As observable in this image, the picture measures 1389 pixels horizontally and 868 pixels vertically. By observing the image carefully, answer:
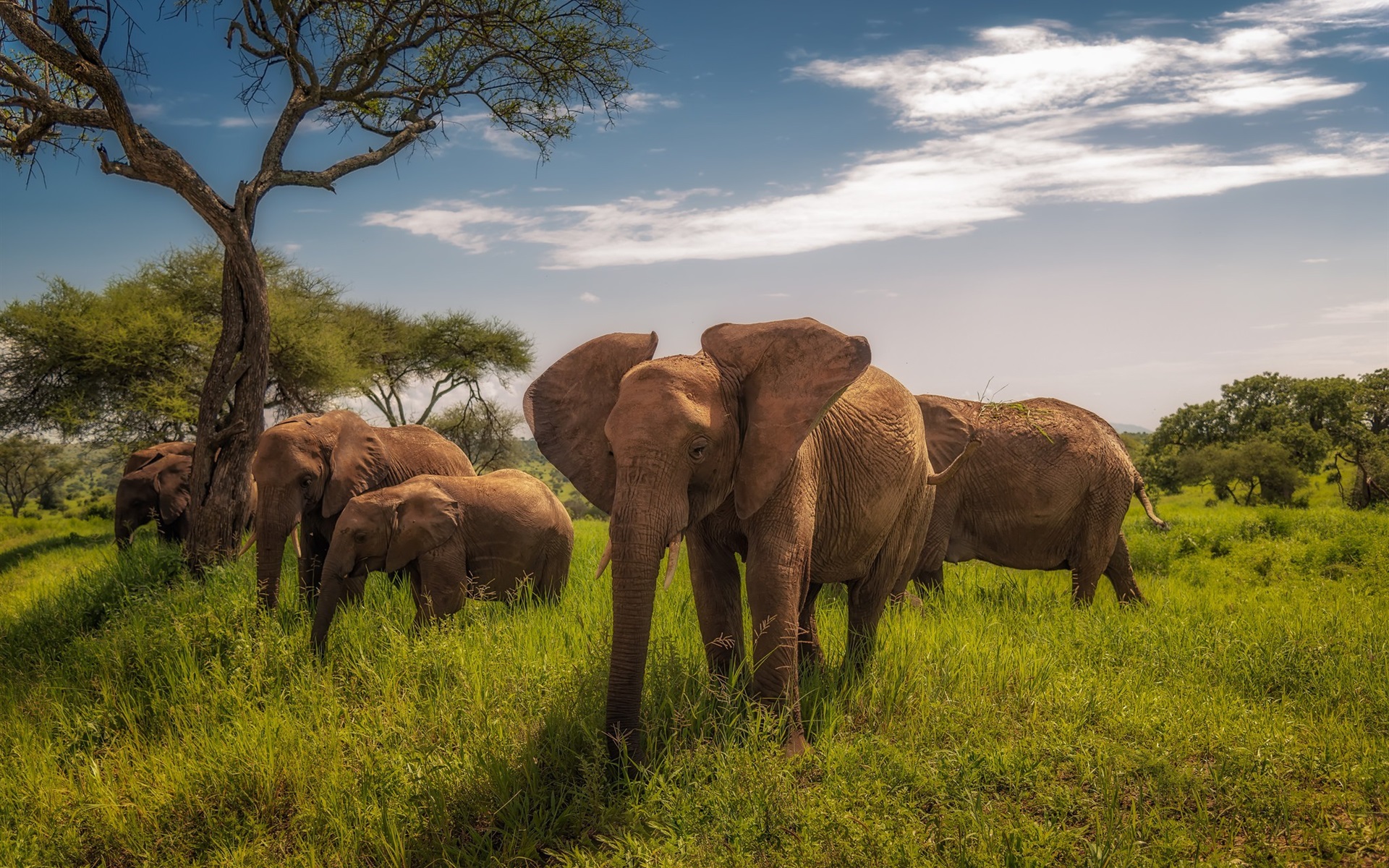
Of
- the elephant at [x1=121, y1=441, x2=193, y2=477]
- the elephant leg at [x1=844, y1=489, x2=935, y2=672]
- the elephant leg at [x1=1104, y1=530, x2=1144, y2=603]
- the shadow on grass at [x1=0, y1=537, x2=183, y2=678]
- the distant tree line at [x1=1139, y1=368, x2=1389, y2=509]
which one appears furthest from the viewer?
the distant tree line at [x1=1139, y1=368, x2=1389, y2=509]

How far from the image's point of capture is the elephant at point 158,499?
14773 millimetres

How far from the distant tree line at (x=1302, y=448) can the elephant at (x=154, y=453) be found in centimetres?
3146

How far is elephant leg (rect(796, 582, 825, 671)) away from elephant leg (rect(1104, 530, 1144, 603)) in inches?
218

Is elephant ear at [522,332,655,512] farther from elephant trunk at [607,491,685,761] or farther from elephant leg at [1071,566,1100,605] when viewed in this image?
elephant leg at [1071,566,1100,605]

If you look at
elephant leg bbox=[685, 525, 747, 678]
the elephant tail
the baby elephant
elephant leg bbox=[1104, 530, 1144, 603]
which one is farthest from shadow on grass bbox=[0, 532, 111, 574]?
the elephant tail

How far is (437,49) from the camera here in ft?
45.3

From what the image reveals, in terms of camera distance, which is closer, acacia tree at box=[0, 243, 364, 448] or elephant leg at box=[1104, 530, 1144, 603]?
elephant leg at box=[1104, 530, 1144, 603]

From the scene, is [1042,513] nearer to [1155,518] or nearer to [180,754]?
[1155,518]

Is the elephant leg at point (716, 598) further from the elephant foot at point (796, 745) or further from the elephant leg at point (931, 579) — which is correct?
the elephant leg at point (931, 579)

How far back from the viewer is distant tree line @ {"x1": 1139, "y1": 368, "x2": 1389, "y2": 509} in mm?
29719

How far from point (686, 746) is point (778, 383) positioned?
1.99 m

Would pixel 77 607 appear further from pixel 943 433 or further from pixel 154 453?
pixel 943 433

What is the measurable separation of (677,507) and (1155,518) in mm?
7683

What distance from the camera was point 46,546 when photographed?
2167 cm
